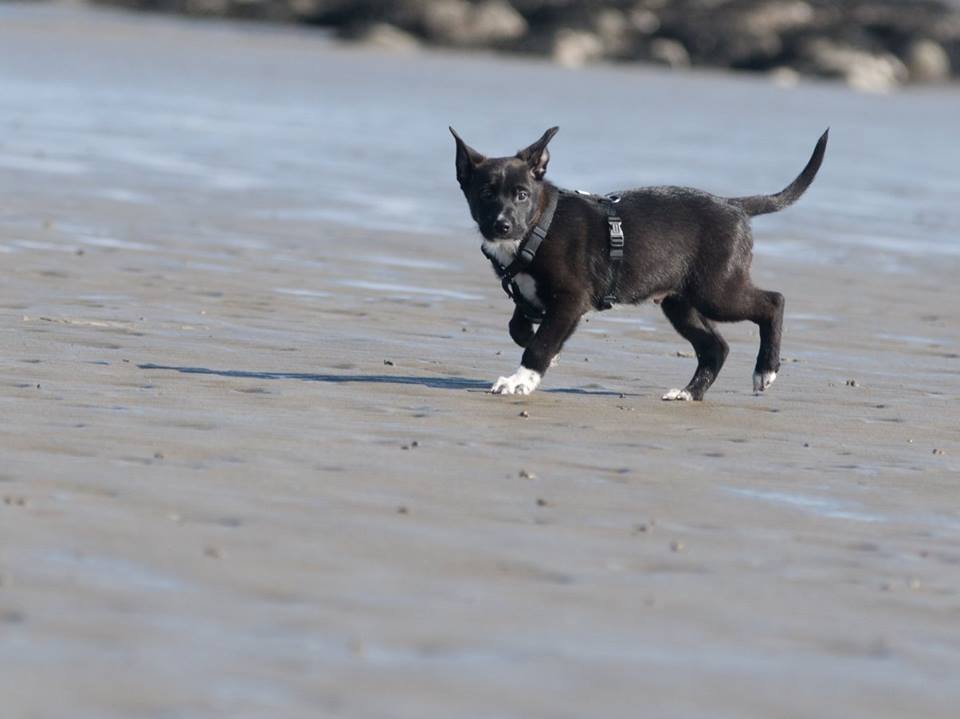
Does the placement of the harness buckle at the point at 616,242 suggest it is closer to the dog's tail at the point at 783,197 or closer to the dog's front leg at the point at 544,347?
the dog's front leg at the point at 544,347

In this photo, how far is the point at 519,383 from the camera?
7.80 m

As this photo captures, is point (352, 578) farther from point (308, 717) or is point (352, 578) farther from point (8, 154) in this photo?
point (8, 154)

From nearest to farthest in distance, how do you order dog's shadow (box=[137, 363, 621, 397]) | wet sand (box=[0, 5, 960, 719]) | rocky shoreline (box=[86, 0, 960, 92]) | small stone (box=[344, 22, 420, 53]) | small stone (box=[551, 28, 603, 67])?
wet sand (box=[0, 5, 960, 719]) < dog's shadow (box=[137, 363, 621, 397]) < small stone (box=[344, 22, 420, 53]) < small stone (box=[551, 28, 603, 67]) < rocky shoreline (box=[86, 0, 960, 92])

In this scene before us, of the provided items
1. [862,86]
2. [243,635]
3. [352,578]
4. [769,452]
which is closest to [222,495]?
[352,578]

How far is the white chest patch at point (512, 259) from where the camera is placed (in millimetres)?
8094

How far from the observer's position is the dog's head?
805cm

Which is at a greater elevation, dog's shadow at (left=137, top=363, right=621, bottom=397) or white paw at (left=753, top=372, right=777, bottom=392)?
white paw at (left=753, top=372, right=777, bottom=392)

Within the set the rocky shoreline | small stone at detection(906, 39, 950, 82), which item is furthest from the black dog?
small stone at detection(906, 39, 950, 82)

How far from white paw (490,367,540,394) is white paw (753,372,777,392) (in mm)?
1073

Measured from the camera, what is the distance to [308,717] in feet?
12.1

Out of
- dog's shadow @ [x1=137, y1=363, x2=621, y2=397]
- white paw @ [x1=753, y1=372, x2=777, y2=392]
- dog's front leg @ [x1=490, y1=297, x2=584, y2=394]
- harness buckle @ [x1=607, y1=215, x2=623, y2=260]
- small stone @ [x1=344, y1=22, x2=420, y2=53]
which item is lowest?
Answer: small stone @ [x1=344, y1=22, x2=420, y2=53]

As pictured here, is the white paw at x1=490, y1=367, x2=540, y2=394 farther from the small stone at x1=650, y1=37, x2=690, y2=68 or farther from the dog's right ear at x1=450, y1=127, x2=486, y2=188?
the small stone at x1=650, y1=37, x2=690, y2=68

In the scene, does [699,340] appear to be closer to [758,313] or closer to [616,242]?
[758,313]

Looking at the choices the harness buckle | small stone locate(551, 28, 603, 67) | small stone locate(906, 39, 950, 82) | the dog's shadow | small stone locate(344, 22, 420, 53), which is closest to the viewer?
the dog's shadow
